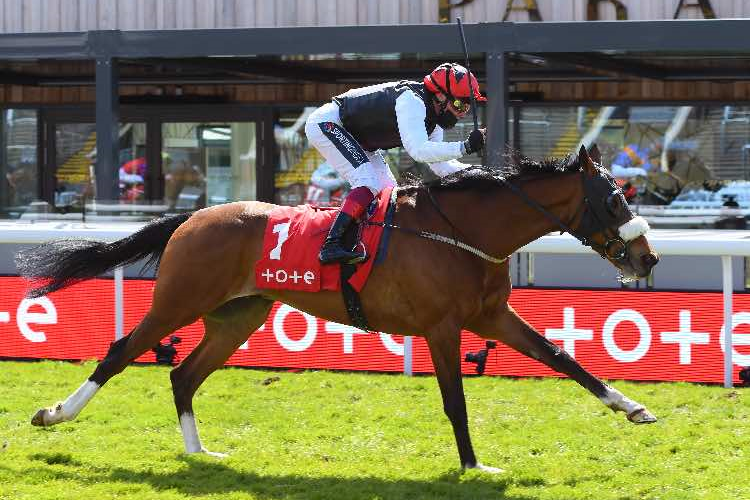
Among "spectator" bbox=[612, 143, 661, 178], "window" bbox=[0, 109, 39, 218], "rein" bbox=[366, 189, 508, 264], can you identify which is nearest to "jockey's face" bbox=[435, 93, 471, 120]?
"rein" bbox=[366, 189, 508, 264]

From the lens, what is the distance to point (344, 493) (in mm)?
5141

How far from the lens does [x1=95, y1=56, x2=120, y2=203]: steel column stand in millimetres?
12195

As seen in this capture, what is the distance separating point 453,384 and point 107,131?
754 cm

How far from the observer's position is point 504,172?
573cm

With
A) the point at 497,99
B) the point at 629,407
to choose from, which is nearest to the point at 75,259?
the point at 629,407

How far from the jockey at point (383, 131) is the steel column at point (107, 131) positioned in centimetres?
651

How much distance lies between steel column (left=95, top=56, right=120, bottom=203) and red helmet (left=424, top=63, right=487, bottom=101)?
709cm

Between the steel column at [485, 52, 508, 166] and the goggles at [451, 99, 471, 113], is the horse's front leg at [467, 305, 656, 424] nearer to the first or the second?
the goggles at [451, 99, 471, 113]

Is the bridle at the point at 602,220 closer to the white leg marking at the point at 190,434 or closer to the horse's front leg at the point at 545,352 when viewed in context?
the horse's front leg at the point at 545,352

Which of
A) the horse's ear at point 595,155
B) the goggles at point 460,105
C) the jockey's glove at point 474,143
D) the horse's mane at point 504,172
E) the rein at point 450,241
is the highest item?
the goggles at point 460,105

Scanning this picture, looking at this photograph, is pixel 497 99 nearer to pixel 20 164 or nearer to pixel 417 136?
pixel 417 136

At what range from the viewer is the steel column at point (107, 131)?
12.2 meters

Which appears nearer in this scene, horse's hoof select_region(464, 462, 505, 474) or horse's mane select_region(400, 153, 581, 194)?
horse's hoof select_region(464, 462, 505, 474)

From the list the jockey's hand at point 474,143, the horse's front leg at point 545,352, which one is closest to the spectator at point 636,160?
the horse's front leg at point 545,352
